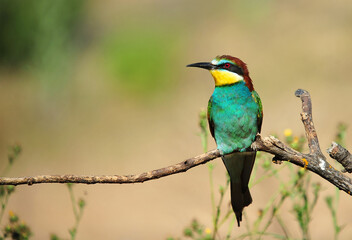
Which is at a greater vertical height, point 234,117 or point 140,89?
point 140,89

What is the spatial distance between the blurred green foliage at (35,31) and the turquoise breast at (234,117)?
3958mm

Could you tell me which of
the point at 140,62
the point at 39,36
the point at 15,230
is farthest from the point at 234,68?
the point at 140,62

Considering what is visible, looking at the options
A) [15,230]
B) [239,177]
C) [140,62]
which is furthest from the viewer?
[140,62]

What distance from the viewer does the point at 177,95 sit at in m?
6.62

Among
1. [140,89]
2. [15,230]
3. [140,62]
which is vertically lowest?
[15,230]

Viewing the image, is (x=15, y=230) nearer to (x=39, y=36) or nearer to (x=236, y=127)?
(x=236, y=127)

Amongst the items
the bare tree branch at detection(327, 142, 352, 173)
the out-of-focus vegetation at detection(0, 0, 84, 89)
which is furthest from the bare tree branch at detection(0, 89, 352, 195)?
the out-of-focus vegetation at detection(0, 0, 84, 89)

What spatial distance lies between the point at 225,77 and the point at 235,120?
192 millimetres

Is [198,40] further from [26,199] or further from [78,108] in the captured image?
[26,199]

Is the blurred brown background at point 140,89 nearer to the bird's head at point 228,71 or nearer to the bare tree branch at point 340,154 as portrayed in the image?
the bird's head at point 228,71

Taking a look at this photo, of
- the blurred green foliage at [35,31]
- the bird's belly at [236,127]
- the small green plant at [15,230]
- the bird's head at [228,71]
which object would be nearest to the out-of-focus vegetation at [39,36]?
the blurred green foliage at [35,31]

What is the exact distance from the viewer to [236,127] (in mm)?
2086

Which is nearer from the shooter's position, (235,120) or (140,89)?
(235,120)

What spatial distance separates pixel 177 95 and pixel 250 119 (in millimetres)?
4533
